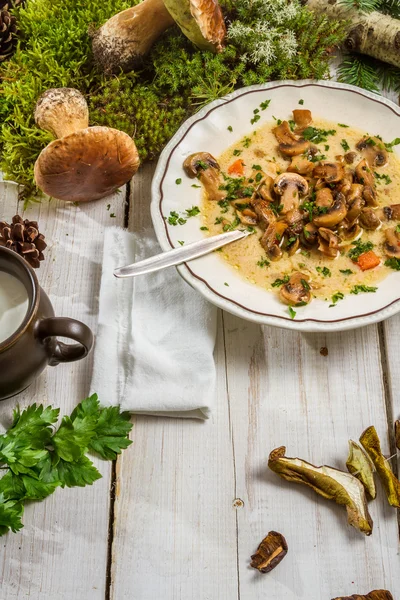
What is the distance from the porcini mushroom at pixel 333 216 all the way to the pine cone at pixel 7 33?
6.64ft

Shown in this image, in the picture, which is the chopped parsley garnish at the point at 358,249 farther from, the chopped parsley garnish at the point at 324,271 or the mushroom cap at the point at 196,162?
the mushroom cap at the point at 196,162

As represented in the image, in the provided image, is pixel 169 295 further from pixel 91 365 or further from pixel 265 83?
pixel 265 83

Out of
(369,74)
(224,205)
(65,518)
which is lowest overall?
(65,518)

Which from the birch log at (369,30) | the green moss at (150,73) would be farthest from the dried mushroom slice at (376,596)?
the birch log at (369,30)

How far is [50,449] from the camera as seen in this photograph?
2834mm

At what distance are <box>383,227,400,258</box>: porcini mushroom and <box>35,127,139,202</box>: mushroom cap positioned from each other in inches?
50.3

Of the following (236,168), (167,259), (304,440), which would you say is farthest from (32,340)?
(236,168)

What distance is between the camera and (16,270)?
2734 millimetres

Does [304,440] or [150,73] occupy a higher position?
[150,73]

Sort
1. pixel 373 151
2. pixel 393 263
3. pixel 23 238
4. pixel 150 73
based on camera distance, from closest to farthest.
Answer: pixel 393 263, pixel 23 238, pixel 373 151, pixel 150 73

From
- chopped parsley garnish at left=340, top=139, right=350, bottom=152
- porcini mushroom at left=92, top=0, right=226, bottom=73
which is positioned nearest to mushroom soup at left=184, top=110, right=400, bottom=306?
chopped parsley garnish at left=340, top=139, right=350, bottom=152

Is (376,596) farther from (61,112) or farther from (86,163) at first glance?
(61,112)

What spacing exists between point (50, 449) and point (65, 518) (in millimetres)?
302

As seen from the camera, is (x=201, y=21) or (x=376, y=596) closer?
(x=376, y=596)
